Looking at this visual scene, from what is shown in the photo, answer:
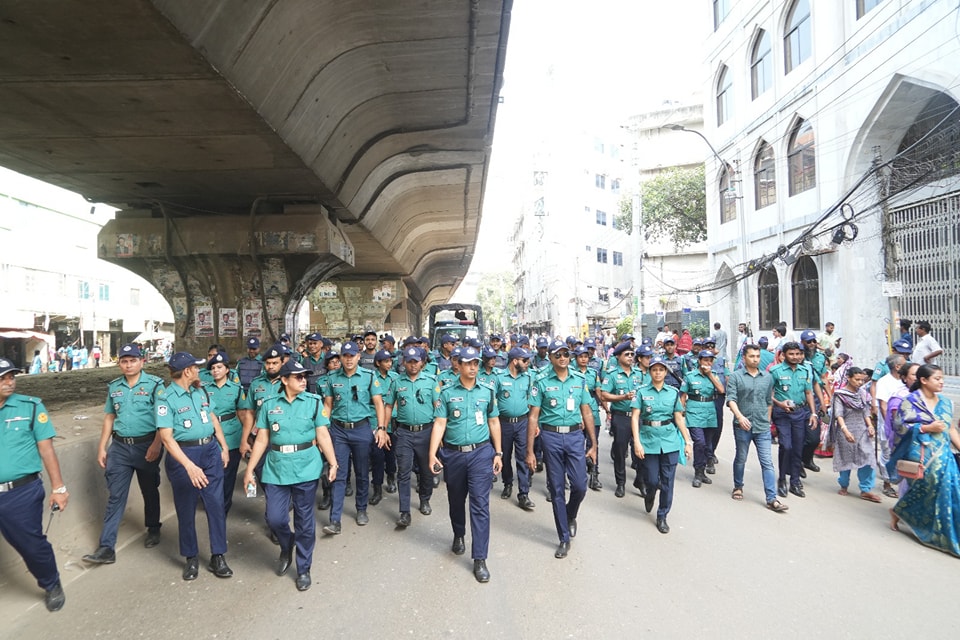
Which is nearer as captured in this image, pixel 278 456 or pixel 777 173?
pixel 278 456

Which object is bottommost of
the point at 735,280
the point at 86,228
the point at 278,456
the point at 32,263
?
the point at 278,456

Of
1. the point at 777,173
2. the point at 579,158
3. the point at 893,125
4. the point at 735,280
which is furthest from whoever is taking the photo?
the point at 579,158

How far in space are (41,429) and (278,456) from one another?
5.05ft

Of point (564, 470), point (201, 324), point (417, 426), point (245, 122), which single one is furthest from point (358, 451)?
point (201, 324)

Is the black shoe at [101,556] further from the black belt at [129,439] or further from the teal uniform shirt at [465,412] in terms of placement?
the teal uniform shirt at [465,412]

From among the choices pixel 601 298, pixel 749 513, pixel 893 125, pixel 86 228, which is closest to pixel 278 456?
pixel 749 513

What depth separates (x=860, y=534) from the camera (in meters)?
5.06

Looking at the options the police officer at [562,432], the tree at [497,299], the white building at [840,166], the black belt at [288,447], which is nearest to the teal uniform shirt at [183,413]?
the black belt at [288,447]

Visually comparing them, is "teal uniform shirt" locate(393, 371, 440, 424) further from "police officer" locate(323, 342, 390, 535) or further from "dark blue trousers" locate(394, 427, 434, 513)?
"police officer" locate(323, 342, 390, 535)

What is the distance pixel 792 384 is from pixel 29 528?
694cm

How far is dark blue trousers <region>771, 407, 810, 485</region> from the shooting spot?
243 inches

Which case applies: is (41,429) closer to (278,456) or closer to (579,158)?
(278,456)

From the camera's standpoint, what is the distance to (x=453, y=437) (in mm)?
4625

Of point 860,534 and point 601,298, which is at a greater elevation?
point 601,298
